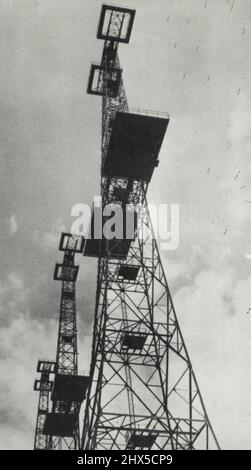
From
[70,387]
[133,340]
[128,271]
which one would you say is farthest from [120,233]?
[70,387]

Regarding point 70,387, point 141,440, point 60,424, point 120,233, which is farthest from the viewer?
point 60,424

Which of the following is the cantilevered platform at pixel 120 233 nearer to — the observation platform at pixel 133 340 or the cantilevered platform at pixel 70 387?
the observation platform at pixel 133 340

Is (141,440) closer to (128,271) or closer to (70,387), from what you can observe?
(128,271)

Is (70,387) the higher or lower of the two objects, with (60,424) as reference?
higher

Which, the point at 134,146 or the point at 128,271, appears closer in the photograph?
the point at 128,271

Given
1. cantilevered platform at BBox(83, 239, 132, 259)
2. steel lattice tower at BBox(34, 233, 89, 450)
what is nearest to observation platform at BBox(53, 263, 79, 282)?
steel lattice tower at BBox(34, 233, 89, 450)

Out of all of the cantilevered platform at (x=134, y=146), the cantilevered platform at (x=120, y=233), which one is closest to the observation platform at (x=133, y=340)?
the cantilevered platform at (x=120, y=233)

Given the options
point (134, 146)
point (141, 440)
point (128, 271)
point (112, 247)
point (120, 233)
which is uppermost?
point (134, 146)
